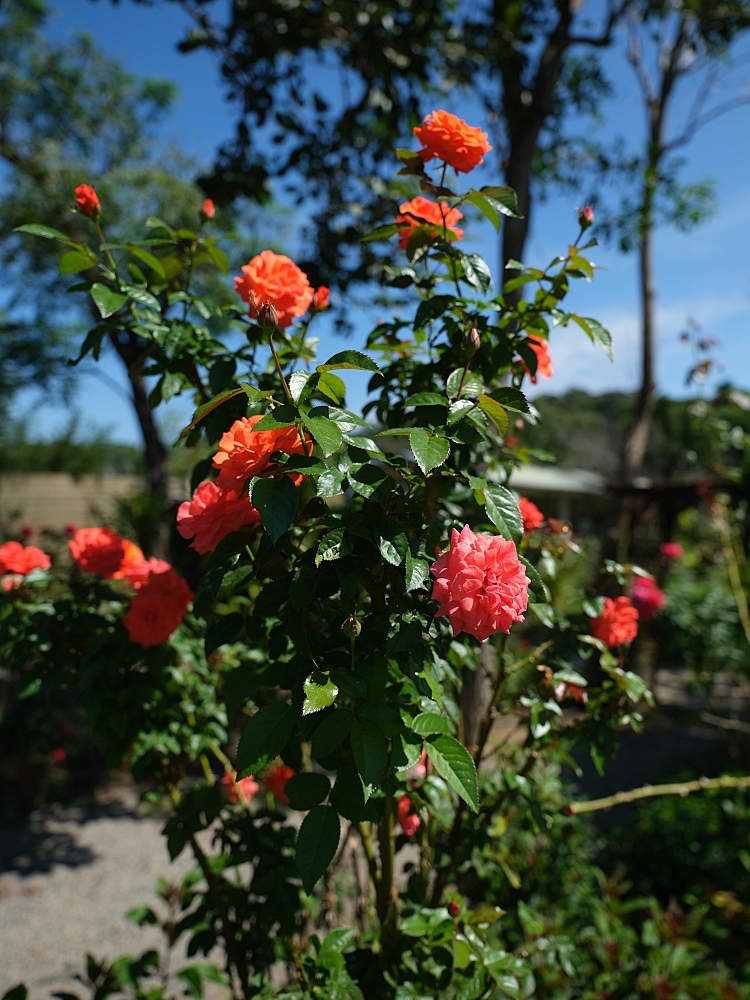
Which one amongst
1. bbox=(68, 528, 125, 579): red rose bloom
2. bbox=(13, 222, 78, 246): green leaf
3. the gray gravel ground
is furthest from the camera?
the gray gravel ground

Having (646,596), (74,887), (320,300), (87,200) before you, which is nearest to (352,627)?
(320,300)

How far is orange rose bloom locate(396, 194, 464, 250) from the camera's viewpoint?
3.88 feet

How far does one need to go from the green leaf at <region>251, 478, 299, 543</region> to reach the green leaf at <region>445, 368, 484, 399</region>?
13.5 inches

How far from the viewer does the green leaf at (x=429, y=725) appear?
36.2 inches

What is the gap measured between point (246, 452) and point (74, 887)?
359cm

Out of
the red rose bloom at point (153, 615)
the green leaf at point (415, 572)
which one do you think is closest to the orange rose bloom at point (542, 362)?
the green leaf at point (415, 572)

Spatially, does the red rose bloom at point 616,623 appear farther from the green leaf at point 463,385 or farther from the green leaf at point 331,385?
the green leaf at point 331,385

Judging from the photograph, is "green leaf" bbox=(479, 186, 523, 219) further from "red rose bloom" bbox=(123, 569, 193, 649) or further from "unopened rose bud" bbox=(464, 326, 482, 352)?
"red rose bloom" bbox=(123, 569, 193, 649)

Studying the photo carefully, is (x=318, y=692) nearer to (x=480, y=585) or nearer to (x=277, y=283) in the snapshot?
(x=480, y=585)

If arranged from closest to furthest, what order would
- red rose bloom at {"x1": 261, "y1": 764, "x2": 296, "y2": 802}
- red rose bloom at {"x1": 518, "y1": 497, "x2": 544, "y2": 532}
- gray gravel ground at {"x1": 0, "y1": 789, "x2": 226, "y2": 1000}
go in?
red rose bloom at {"x1": 518, "y1": 497, "x2": 544, "y2": 532}, red rose bloom at {"x1": 261, "y1": 764, "x2": 296, "y2": 802}, gray gravel ground at {"x1": 0, "y1": 789, "x2": 226, "y2": 1000}

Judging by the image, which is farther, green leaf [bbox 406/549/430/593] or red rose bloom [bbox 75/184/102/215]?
red rose bloom [bbox 75/184/102/215]

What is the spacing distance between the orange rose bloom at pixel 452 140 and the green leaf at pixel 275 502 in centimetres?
69

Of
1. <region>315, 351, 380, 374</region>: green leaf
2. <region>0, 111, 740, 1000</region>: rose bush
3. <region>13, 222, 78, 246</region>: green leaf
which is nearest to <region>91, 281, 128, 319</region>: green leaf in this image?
<region>0, 111, 740, 1000</region>: rose bush

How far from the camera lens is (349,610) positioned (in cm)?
94
